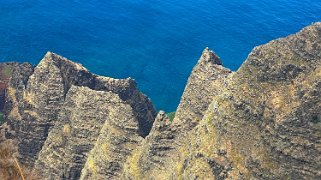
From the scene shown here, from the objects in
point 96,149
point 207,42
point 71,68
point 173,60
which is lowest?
point 96,149

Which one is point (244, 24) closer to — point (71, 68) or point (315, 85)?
point (71, 68)

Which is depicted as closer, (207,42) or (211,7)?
(207,42)

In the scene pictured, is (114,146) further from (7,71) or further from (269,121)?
(7,71)

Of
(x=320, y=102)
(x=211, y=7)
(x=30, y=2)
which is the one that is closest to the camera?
(x=320, y=102)

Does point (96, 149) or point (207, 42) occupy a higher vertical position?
point (207, 42)

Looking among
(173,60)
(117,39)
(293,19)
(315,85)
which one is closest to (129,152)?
(315,85)

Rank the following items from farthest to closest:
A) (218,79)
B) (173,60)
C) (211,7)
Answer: (211,7) < (173,60) < (218,79)

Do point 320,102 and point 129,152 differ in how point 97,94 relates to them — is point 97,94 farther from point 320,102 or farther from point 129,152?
point 320,102

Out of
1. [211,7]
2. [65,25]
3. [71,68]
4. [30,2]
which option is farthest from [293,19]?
[71,68]

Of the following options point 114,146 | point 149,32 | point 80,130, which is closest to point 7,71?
point 149,32
